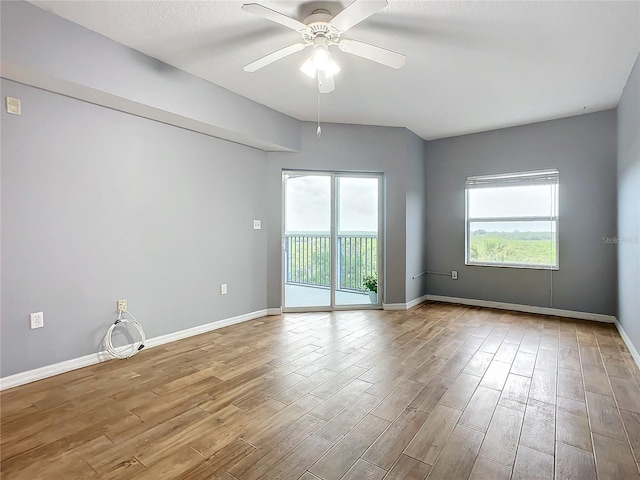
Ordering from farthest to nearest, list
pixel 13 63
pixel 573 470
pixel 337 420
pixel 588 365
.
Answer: pixel 588 365 < pixel 13 63 < pixel 337 420 < pixel 573 470

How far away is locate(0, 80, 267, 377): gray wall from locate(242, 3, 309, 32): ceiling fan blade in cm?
185

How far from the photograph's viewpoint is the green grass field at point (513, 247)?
4.54m

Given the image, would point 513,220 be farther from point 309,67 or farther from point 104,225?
point 104,225

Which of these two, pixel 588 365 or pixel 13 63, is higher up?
pixel 13 63

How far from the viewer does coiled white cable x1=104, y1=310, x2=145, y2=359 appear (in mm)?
2914

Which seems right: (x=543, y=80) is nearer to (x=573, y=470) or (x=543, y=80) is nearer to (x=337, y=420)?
(x=573, y=470)

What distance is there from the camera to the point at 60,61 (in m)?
2.32

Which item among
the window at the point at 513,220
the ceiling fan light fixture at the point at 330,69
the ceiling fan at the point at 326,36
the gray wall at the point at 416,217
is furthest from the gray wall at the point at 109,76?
the window at the point at 513,220

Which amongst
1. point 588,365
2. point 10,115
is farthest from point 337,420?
point 10,115

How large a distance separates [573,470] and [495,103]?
3.66m

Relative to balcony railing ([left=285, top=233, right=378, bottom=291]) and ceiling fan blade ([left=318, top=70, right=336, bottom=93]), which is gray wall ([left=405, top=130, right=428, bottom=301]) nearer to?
balcony railing ([left=285, top=233, right=378, bottom=291])

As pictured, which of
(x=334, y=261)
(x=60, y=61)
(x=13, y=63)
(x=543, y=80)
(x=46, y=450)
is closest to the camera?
(x=46, y=450)

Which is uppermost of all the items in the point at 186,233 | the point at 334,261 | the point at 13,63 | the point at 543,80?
the point at 543,80

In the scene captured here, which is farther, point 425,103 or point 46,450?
point 425,103
